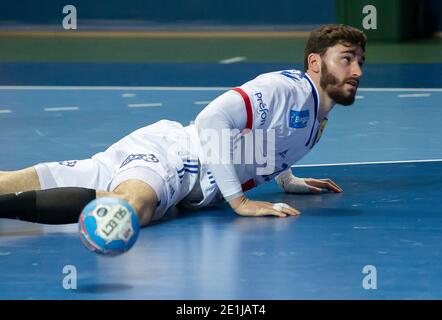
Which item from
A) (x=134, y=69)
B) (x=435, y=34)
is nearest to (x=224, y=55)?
(x=134, y=69)

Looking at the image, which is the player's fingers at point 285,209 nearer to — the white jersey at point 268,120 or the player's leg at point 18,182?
the white jersey at point 268,120

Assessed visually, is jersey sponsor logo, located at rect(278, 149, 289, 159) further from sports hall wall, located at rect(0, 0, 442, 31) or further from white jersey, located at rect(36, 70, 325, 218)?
sports hall wall, located at rect(0, 0, 442, 31)

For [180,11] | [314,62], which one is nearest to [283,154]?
[314,62]

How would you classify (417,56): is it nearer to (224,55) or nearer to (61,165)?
(224,55)

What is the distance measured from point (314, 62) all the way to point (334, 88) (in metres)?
Result: 0.24

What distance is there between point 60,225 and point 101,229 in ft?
4.38

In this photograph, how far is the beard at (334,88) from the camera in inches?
322

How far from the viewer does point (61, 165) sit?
8.15 metres

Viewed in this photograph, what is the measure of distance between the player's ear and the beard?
0.05 metres

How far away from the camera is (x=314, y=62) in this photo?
8.29 meters

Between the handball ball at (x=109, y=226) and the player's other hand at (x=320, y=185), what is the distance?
256cm

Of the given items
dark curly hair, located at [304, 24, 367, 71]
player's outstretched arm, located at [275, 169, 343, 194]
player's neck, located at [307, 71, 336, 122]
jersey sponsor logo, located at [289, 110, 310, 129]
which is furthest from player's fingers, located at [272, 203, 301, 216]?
dark curly hair, located at [304, 24, 367, 71]

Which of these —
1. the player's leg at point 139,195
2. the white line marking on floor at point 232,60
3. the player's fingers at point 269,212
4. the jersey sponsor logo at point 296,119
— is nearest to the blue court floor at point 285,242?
the player's fingers at point 269,212

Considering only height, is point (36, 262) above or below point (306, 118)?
below
